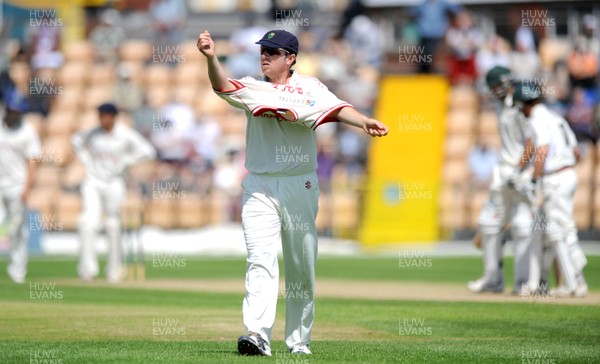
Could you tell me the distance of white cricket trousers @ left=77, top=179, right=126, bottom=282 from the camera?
21469 millimetres

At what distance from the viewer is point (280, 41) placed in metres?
11.1

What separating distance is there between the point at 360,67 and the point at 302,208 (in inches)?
952

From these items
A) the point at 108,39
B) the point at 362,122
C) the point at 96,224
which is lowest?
the point at 96,224

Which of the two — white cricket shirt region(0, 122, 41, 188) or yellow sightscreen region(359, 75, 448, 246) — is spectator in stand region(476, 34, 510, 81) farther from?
white cricket shirt region(0, 122, 41, 188)

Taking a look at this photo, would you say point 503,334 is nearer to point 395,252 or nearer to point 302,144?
point 302,144

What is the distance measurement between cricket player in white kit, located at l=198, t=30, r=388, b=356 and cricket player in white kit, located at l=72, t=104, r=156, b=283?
10601 millimetres

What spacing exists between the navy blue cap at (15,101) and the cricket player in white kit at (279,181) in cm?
1147

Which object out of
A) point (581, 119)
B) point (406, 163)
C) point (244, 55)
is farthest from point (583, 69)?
point (244, 55)

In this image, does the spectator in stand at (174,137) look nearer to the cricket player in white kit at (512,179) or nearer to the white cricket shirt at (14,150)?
the white cricket shirt at (14,150)

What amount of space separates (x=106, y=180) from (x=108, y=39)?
55.9 ft

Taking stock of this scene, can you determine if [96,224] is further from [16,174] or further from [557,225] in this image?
[557,225]

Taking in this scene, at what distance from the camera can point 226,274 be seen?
23.2m

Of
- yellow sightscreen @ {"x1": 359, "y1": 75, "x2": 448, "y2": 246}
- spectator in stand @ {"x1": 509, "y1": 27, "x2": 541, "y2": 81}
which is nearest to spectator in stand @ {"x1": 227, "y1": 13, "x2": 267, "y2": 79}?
yellow sightscreen @ {"x1": 359, "y1": 75, "x2": 448, "y2": 246}

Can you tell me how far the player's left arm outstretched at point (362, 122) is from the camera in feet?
34.5
